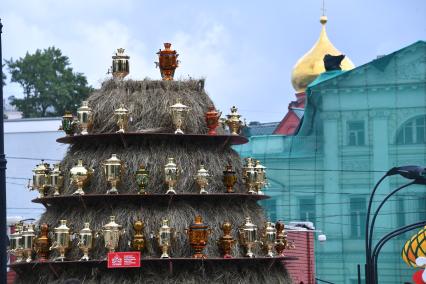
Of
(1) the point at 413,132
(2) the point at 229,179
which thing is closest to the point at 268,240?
(2) the point at 229,179

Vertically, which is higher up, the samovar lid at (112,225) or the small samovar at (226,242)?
the samovar lid at (112,225)

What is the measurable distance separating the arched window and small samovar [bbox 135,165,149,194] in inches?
1536

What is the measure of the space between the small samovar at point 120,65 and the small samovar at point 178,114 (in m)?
1.67

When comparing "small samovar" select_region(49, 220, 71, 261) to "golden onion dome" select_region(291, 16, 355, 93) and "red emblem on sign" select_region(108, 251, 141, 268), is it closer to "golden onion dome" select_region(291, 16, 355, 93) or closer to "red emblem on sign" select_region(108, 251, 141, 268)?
"red emblem on sign" select_region(108, 251, 141, 268)

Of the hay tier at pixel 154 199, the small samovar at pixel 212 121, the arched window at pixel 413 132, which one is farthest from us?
the arched window at pixel 413 132

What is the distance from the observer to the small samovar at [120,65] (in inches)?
970

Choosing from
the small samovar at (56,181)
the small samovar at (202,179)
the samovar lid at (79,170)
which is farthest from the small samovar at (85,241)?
the small samovar at (202,179)

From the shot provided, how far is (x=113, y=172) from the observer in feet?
74.3

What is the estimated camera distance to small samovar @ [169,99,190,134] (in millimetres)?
23250

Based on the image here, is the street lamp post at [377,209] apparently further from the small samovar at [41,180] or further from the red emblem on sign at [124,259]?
the red emblem on sign at [124,259]

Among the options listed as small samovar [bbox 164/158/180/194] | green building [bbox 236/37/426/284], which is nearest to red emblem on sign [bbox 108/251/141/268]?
small samovar [bbox 164/158/180/194]

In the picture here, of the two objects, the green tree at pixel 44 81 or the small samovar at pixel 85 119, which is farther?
the green tree at pixel 44 81

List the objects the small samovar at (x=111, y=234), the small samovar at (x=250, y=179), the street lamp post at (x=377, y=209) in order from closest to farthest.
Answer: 1. the small samovar at (x=111, y=234)
2. the small samovar at (x=250, y=179)
3. the street lamp post at (x=377, y=209)

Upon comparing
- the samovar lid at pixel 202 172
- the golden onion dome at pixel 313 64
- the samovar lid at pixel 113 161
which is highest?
the golden onion dome at pixel 313 64
